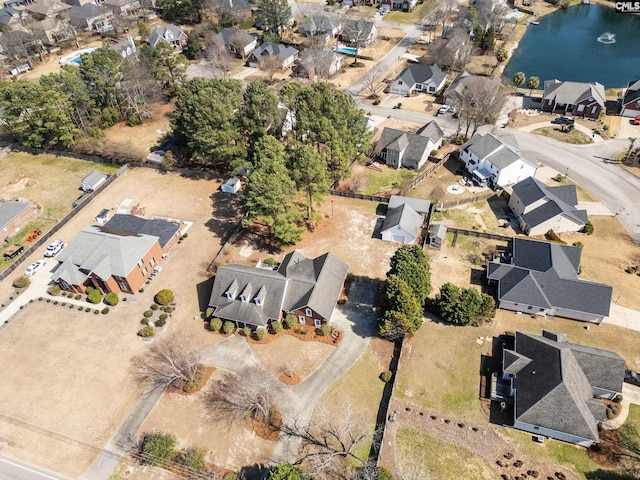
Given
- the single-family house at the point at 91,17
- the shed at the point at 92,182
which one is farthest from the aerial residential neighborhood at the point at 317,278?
the single-family house at the point at 91,17

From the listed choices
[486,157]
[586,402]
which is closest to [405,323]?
[586,402]

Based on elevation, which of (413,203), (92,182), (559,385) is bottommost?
(413,203)

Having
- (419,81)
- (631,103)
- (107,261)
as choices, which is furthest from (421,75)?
(107,261)

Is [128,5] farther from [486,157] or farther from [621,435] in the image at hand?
[621,435]

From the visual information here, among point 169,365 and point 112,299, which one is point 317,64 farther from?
point 169,365

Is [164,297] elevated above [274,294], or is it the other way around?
[274,294]
